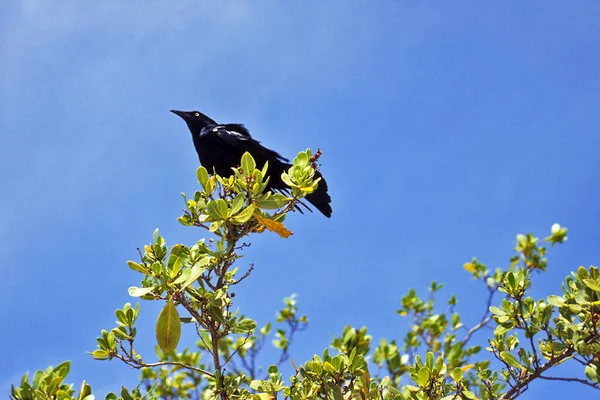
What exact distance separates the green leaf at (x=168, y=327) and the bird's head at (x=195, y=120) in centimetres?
334

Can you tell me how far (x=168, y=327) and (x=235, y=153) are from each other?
2.70 meters

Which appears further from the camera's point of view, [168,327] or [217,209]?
[217,209]

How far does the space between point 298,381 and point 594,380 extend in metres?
1.64

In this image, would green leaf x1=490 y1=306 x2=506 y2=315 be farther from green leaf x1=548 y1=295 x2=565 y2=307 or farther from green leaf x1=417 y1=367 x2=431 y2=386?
green leaf x1=417 y1=367 x2=431 y2=386

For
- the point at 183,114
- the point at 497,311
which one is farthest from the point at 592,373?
the point at 183,114

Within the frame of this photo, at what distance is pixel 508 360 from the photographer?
10.9 feet

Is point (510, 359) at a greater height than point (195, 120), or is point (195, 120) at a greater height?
point (195, 120)

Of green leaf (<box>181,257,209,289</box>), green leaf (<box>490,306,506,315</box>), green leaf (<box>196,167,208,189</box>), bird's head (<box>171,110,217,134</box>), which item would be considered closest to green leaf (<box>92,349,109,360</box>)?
green leaf (<box>181,257,209,289</box>)

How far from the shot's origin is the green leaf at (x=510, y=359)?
3.30 meters

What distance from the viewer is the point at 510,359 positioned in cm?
332

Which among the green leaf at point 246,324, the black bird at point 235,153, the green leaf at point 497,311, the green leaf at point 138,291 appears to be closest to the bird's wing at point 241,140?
the black bird at point 235,153

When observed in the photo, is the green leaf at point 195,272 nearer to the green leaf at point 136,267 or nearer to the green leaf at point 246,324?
the green leaf at point 136,267

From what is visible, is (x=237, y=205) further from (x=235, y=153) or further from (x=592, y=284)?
(x=235, y=153)

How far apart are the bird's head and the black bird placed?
1.9 inches
